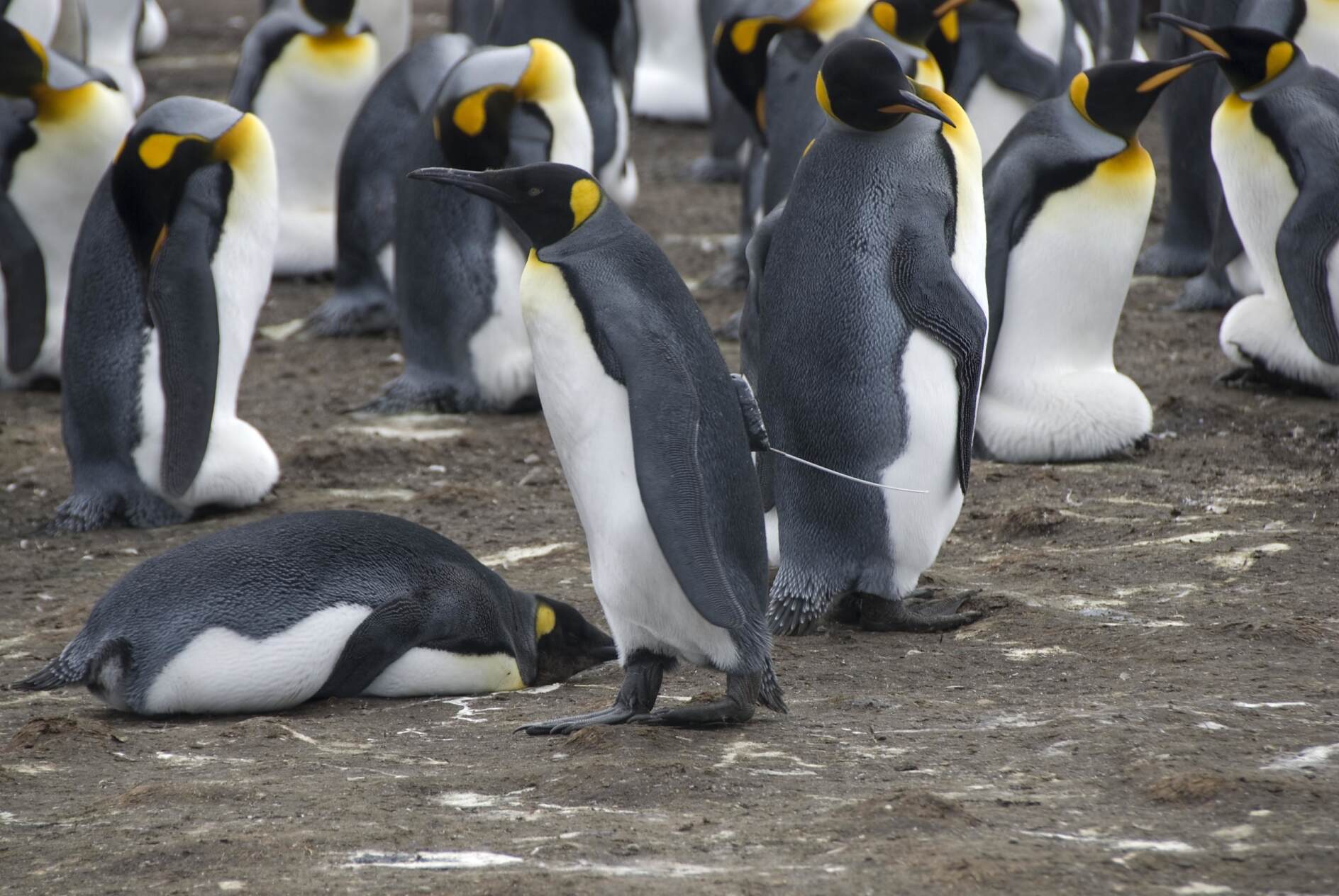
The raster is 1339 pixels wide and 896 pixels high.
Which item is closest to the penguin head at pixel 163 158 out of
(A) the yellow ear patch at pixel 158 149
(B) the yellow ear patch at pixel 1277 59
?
(A) the yellow ear patch at pixel 158 149

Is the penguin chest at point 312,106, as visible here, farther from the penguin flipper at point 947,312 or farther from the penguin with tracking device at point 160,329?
the penguin flipper at point 947,312

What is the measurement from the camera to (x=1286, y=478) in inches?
194

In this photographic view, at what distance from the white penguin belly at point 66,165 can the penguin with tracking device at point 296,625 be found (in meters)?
3.01

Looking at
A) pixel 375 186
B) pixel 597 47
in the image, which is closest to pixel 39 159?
pixel 375 186

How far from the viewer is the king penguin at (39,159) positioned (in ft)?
19.8

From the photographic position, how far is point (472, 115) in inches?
245

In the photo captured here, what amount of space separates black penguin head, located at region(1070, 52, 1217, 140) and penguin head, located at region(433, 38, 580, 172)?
2.12 meters

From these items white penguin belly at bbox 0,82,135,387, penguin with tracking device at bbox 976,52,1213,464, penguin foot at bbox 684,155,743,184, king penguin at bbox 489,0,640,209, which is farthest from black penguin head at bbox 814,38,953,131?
penguin foot at bbox 684,155,743,184

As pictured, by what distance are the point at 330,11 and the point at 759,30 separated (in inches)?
103

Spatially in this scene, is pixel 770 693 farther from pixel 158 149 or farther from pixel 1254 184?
pixel 1254 184

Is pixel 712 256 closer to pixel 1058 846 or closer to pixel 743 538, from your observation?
pixel 743 538

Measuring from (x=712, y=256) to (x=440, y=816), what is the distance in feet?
19.5

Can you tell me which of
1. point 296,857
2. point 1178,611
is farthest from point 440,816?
point 1178,611

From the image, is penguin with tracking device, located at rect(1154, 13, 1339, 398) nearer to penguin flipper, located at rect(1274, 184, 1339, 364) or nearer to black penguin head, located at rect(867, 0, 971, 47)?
penguin flipper, located at rect(1274, 184, 1339, 364)
